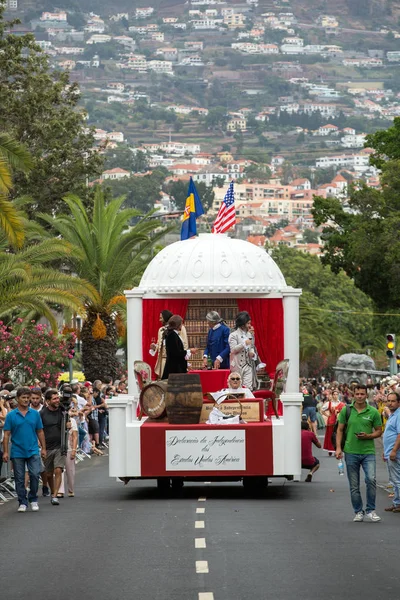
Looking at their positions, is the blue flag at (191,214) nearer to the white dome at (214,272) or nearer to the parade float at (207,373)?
the parade float at (207,373)

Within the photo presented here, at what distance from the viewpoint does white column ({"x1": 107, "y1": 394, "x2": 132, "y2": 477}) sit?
1916cm

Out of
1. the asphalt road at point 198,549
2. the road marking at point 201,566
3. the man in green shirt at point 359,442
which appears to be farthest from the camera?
the man in green shirt at point 359,442

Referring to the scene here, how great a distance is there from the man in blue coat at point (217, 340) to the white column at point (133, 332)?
105 cm

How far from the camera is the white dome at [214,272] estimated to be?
70.4ft

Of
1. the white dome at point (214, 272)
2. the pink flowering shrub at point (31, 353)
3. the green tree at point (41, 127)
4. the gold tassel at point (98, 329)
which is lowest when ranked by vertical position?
the pink flowering shrub at point (31, 353)

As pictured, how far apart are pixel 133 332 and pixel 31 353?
696 inches

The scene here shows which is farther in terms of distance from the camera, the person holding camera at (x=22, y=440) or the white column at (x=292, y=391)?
the white column at (x=292, y=391)

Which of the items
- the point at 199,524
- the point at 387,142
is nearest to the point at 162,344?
the point at 199,524

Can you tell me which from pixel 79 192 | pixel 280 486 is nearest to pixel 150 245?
pixel 79 192

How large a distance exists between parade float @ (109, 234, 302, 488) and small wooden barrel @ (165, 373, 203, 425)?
0.06 ft

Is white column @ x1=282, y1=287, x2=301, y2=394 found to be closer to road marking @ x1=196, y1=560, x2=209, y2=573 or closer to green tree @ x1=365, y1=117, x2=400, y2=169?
road marking @ x1=196, y1=560, x2=209, y2=573

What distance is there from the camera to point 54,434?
1967 centimetres

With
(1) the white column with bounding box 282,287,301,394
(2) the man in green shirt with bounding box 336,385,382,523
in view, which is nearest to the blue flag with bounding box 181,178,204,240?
(1) the white column with bounding box 282,287,301,394

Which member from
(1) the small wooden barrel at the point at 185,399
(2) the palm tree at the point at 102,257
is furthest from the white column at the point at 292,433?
(2) the palm tree at the point at 102,257
